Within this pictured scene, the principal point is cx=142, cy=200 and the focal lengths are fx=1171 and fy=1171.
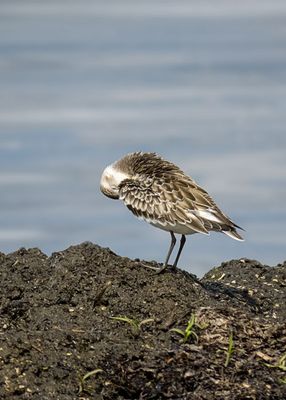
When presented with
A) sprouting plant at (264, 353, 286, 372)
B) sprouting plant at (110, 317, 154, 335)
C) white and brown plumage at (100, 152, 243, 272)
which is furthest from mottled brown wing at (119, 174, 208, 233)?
sprouting plant at (264, 353, 286, 372)

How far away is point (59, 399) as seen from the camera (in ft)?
34.1

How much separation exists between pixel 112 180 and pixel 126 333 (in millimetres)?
4565

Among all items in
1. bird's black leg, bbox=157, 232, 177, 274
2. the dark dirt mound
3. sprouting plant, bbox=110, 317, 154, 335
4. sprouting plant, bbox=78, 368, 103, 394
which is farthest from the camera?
bird's black leg, bbox=157, 232, 177, 274

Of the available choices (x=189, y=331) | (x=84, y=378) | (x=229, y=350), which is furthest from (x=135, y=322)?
(x=84, y=378)

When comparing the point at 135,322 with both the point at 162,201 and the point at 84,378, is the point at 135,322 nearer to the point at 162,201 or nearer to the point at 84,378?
the point at 84,378

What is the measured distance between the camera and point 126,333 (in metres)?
11.8

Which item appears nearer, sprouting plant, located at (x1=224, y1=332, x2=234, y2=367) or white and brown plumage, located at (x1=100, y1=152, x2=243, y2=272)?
sprouting plant, located at (x1=224, y1=332, x2=234, y2=367)

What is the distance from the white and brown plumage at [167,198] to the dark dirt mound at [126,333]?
0.76 meters

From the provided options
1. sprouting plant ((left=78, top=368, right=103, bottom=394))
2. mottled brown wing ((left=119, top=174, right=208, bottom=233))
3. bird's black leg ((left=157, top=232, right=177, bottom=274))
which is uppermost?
mottled brown wing ((left=119, top=174, right=208, bottom=233))

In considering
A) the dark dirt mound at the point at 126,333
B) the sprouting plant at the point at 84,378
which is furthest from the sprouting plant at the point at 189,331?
the sprouting plant at the point at 84,378

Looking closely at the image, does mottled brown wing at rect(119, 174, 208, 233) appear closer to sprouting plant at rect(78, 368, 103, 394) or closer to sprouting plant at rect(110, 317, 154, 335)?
sprouting plant at rect(110, 317, 154, 335)

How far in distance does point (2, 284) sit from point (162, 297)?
1857 millimetres

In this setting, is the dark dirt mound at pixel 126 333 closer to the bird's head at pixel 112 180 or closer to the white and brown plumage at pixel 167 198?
the white and brown plumage at pixel 167 198

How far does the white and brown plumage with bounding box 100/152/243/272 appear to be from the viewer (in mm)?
14594
